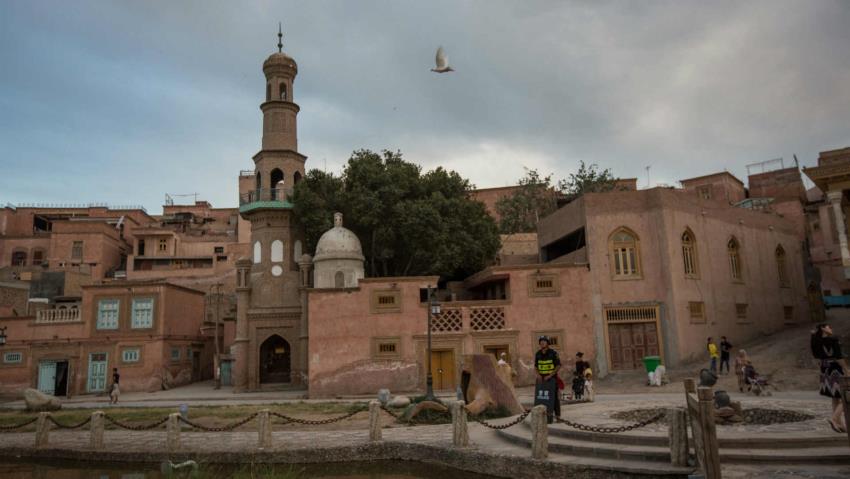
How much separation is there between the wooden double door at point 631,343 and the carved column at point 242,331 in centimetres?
1724

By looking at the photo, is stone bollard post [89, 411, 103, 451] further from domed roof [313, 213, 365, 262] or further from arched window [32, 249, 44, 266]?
arched window [32, 249, 44, 266]

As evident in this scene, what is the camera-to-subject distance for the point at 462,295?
33.6 metres

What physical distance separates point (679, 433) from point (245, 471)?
7.46 metres

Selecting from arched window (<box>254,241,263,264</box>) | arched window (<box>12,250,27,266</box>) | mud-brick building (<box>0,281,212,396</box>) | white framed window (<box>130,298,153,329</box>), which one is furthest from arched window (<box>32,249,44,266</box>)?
arched window (<box>254,241,263,264</box>)

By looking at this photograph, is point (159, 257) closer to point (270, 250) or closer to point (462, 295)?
point (270, 250)

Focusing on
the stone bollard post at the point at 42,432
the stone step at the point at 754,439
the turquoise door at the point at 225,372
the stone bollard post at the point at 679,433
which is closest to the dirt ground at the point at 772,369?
the stone step at the point at 754,439

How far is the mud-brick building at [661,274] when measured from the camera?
24.3 meters

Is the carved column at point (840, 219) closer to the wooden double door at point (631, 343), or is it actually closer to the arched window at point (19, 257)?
the wooden double door at point (631, 343)

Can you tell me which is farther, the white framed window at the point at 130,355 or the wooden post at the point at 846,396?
the white framed window at the point at 130,355

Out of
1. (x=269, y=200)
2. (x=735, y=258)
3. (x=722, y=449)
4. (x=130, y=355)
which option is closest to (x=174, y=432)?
Result: (x=722, y=449)

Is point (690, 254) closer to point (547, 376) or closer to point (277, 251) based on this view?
point (547, 376)

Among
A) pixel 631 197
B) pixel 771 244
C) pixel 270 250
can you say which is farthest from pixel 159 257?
pixel 771 244

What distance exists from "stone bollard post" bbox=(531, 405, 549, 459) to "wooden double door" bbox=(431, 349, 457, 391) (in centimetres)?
1470

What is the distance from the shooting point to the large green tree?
30875mm
